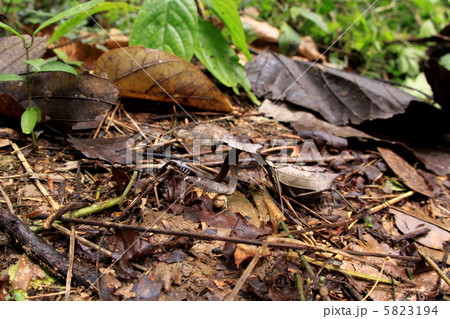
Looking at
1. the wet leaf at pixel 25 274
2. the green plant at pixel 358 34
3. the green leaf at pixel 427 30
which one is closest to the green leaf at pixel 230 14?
the green plant at pixel 358 34

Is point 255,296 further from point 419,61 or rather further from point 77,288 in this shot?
point 419,61

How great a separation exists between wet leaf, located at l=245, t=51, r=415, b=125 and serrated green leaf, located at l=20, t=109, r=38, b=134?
139cm

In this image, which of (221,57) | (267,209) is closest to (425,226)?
(267,209)

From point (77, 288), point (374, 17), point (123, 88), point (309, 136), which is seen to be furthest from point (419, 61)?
point (77, 288)

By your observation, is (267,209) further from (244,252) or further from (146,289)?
(146,289)

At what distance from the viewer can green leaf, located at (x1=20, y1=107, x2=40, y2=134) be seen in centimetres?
132

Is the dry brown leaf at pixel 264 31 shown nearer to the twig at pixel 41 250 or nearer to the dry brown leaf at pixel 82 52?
the dry brown leaf at pixel 82 52

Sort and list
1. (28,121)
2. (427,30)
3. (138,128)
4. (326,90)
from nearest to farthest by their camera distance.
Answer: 1. (28,121)
2. (138,128)
3. (326,90)
4. (427,30)

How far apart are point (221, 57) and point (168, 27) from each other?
40 cm

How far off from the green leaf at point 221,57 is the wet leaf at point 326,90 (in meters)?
0.18

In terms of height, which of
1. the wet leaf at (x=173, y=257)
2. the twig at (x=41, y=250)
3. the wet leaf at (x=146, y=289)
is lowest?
the wet leaf at (x=146, y=289)

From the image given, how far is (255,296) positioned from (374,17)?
153 inches

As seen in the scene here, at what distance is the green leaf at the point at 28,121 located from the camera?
1.32m

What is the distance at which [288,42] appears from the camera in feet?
9.29
